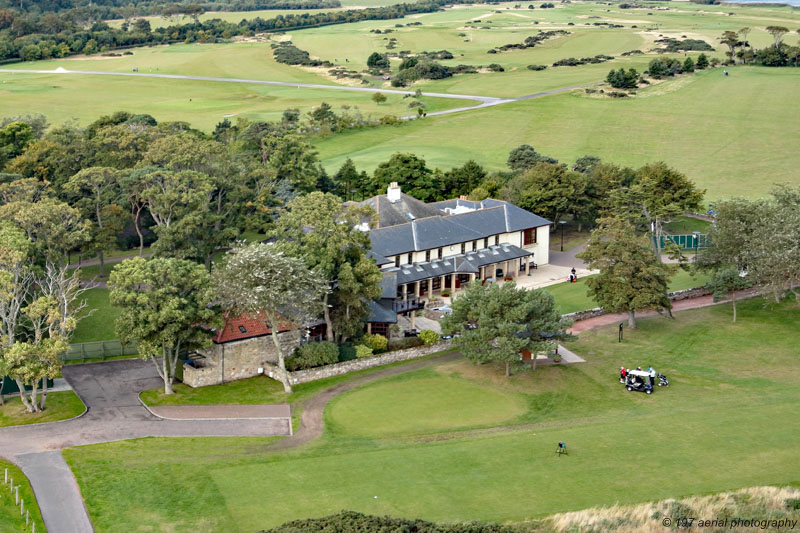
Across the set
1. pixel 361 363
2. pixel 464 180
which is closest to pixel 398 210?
pixel 464 180

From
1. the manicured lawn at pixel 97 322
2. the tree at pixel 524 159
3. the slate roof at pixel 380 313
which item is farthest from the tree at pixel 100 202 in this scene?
the tree at pixel 524 159

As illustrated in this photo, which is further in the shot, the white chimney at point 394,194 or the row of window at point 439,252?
the white chimney at point 394,194

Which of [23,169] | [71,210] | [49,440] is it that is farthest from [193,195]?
[49,440]

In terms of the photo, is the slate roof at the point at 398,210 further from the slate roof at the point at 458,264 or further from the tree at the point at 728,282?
the tree at the point at 728,282

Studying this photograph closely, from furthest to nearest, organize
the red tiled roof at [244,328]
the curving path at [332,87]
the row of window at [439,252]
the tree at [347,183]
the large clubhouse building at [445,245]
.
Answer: the curving path at [332,87]
the tree at [347,183]
the row of window at [439,252]
the large clubhouse building at [445,245]
the red tiled roof at [244,328]

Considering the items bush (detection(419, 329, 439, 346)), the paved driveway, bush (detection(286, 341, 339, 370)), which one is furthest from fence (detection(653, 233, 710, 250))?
the paved driveway

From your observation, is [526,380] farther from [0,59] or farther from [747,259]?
[0,59]
